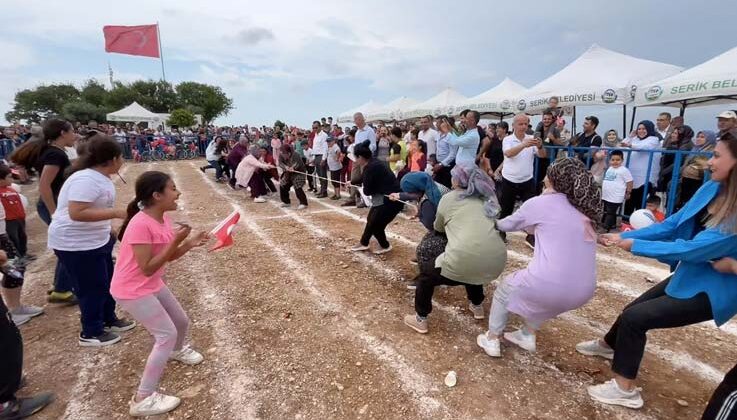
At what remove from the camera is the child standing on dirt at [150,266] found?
220 cm

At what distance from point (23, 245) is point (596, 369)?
6.70 m

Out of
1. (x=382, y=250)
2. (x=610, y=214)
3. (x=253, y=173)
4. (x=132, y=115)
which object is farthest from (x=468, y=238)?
(x=132, y=115)

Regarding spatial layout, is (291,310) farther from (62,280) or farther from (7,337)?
(62,280)

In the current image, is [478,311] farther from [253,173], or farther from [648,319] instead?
[253,173]

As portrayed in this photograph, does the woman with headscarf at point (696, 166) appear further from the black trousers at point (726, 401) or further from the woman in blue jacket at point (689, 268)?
the black trousers at point (726, 401)

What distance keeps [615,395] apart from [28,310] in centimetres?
520

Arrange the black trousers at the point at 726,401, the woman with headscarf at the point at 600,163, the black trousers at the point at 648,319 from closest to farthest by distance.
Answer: the black trousers at the point at 726,401
the black trousers at the point at 648,319
the woman with headscarf at the point at 600,163

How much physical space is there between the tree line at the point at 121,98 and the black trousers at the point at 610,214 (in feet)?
172

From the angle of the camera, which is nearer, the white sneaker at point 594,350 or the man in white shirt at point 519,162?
the white sneaker at point 594,350

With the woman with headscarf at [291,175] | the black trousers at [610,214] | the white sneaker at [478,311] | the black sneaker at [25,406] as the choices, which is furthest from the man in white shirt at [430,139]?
the black sneaker at [25,406]

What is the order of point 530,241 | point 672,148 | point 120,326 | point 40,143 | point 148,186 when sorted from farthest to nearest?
point 672,148
point 530,241
point 40,143
point 120,326
point 148,186

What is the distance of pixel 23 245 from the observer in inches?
192

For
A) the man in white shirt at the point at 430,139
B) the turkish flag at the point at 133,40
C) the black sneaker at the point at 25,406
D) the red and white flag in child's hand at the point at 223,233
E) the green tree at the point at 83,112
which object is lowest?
the black sneaker at the point at 25,406

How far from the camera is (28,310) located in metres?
3.69
